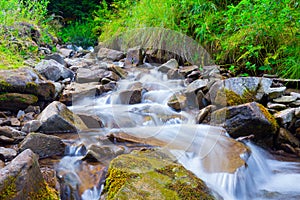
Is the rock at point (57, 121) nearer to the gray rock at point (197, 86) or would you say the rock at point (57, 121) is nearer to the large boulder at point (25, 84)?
the large boulder at point (25, 84)

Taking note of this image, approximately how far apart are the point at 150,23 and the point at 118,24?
1.92 metres

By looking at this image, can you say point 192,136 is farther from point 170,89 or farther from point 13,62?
point 13,62

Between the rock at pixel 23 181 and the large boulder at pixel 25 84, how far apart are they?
2112 mm

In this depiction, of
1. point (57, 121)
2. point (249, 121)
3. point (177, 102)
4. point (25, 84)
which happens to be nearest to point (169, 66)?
point (177, 102)

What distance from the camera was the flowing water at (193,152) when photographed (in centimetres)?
251

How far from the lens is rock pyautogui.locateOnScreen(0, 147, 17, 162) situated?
A: 7.91 feet

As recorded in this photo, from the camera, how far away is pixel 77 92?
178 inches

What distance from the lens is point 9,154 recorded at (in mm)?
2455

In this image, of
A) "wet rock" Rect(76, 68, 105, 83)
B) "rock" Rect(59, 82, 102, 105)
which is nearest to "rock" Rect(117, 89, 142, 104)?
"rock" Rect(59, 82, 102, 105)

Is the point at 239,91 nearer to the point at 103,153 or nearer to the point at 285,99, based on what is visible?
the point at 285,99

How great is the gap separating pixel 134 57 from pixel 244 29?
266cm

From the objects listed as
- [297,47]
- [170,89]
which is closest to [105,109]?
[170,89]

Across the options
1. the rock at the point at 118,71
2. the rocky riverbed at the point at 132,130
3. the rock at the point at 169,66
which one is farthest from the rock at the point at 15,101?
the rock at the point at 169,66

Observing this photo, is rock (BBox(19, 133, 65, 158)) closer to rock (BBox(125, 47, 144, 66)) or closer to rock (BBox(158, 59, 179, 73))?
rock (BBox(158, 59, 179, 73))
